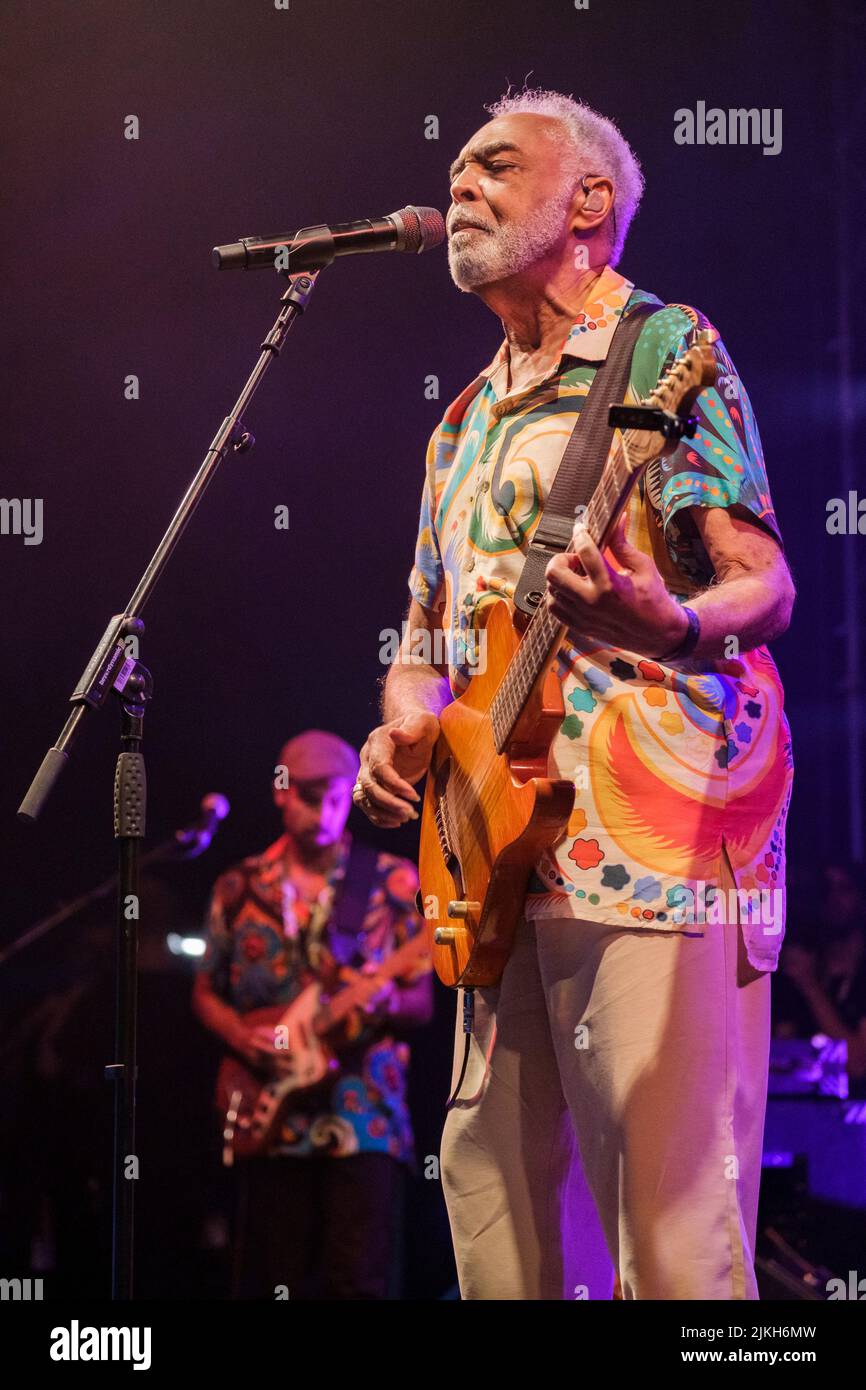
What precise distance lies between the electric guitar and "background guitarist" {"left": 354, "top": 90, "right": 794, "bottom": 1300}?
5.52ft

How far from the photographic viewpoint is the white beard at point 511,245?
2232 mm

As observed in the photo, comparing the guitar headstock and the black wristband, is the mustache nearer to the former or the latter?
the guitar headstock

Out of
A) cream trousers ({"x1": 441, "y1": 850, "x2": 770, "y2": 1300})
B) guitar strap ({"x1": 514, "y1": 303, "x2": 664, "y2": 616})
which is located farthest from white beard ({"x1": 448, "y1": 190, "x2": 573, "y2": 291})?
cream trousers ({"x1": 441, "y1": 850, "x2": 770, "y2": 1300})

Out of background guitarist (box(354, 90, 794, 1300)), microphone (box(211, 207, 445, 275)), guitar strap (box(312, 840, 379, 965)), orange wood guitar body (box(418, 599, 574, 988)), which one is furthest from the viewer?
guitar strap (box(312, 840, 379, 965))

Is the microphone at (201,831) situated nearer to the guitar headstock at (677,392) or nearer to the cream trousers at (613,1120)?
the cream trousers at (613,1120)

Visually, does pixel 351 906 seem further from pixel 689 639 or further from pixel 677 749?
pixel 689 639

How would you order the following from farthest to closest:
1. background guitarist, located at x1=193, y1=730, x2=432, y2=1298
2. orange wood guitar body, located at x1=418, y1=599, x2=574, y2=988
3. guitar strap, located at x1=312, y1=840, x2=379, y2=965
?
guitar strap, located at x1=312, y1=840, x2=379, y2=965 < background guitarist, located at x1=193, y1=730, x2=432, y2=1298 < orange wood guitar body, located at x1=418, y1=599, x2=574, y2=988

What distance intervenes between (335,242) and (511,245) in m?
0.50

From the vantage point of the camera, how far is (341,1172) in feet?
12.0

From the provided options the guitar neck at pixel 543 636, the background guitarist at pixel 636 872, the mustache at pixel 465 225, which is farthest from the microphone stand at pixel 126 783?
the guitar neck at pixel 543 636

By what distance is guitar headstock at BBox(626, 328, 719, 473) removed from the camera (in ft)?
5.29

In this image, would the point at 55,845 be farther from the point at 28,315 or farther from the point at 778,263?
the point at 778,263
